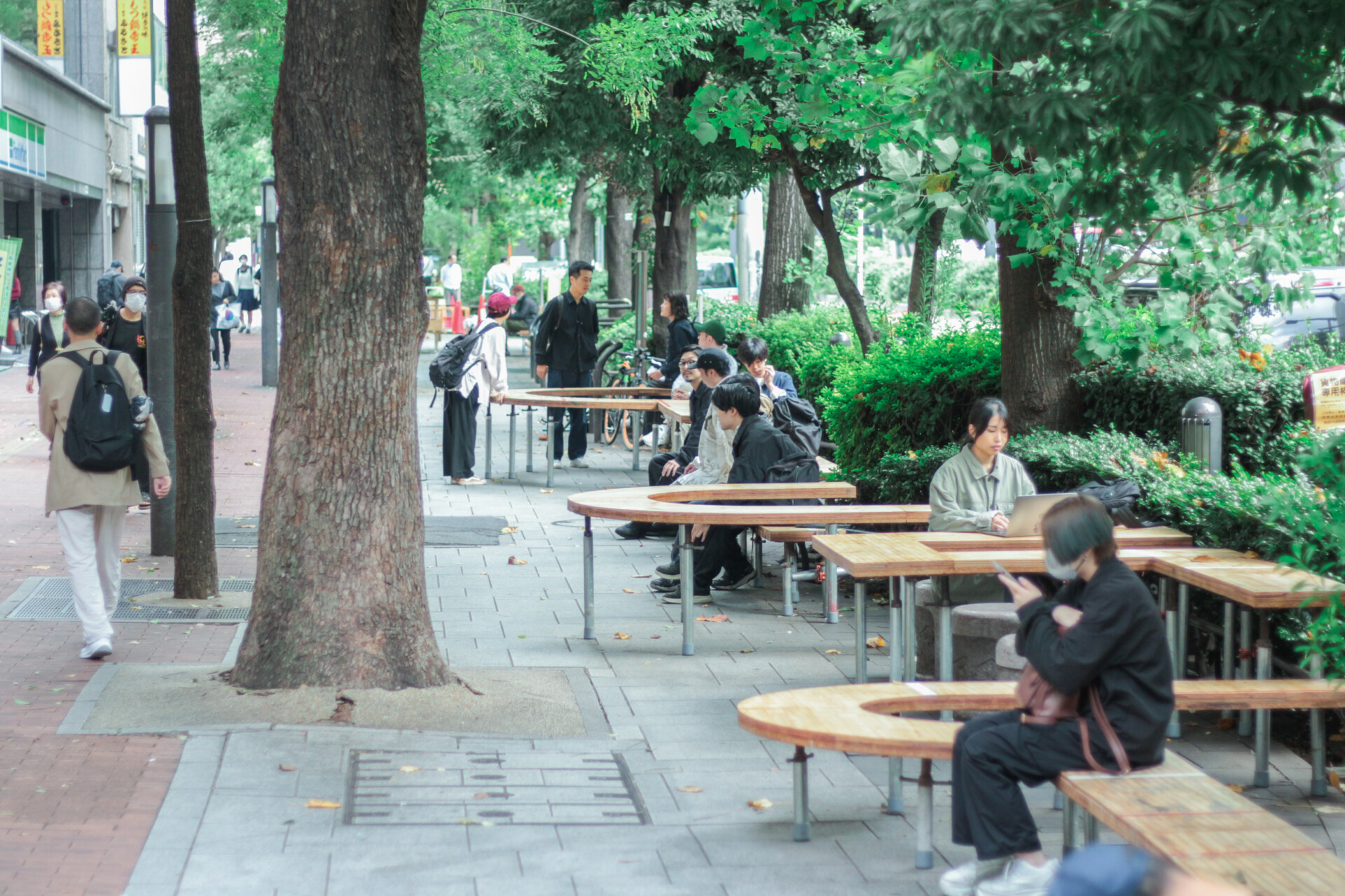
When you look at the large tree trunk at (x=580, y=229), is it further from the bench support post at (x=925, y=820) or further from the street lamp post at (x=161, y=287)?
the bench support post at (x=925, y=820)

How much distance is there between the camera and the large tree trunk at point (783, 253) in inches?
737

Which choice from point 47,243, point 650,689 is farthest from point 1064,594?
point 47,243

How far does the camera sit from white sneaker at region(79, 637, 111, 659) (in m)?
7.25

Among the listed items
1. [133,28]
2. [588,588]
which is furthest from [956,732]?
[133,28]

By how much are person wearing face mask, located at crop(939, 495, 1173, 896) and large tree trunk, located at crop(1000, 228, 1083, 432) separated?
472cm

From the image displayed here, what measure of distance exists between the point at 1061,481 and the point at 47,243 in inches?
1385

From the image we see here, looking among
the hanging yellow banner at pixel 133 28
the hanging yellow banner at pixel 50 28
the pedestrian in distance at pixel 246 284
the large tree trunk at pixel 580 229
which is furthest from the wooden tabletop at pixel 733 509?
the pedestrian in distance at pixel 246 284

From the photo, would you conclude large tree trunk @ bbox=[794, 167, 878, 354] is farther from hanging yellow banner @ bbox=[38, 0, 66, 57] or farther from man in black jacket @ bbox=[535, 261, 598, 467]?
hanging yellow banner @ bbox=[38, 0, 66, 57]

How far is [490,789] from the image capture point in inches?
214

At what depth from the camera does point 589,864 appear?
4.71 m

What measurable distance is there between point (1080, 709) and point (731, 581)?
5199mm

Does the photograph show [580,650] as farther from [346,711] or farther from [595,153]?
[595,153]

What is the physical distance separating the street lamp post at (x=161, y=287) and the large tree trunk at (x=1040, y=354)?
5.41m

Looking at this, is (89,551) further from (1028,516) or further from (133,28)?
(133,28)
